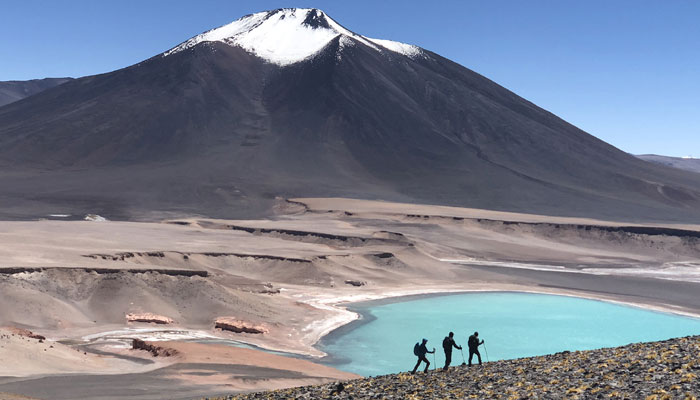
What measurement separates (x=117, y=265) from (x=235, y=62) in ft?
446

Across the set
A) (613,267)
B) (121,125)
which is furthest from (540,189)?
(121,125)

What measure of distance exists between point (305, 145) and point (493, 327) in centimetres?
9790

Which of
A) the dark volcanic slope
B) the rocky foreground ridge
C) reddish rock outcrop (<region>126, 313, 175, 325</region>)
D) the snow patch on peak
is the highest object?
the snow patch on peak

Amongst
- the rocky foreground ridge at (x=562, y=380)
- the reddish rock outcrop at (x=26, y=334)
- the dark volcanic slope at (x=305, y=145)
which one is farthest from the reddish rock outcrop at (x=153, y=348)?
the dark volcanic slope at (x=305, y=145)

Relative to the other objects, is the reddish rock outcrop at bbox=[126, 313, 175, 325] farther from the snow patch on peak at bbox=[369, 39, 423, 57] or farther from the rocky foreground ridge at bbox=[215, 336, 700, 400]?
the snow patch on peak at bbox=[369, 39, 423, 57]

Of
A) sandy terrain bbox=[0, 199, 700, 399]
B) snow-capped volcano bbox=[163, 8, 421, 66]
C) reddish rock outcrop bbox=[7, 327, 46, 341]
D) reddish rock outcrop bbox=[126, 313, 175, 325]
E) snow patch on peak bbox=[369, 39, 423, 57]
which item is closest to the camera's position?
sandy terrain bbox=[0, 199, 700, 399]

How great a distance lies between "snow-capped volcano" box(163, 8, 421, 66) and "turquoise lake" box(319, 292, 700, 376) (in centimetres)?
13072

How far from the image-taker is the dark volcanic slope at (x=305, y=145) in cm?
11362

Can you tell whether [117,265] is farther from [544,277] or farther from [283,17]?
[283,17]

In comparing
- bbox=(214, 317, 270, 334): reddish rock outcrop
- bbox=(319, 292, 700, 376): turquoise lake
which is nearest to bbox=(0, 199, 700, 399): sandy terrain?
bbox=(214, 317, 270, 334): reddish rock outcrop

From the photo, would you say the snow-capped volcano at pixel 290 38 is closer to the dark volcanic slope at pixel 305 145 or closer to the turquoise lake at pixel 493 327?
the dark volcanic slope at pixel 305 145

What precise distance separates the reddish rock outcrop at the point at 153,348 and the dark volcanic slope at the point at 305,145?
65.6m

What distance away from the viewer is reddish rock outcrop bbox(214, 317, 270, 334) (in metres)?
37.0

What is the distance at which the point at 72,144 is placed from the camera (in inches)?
5354
